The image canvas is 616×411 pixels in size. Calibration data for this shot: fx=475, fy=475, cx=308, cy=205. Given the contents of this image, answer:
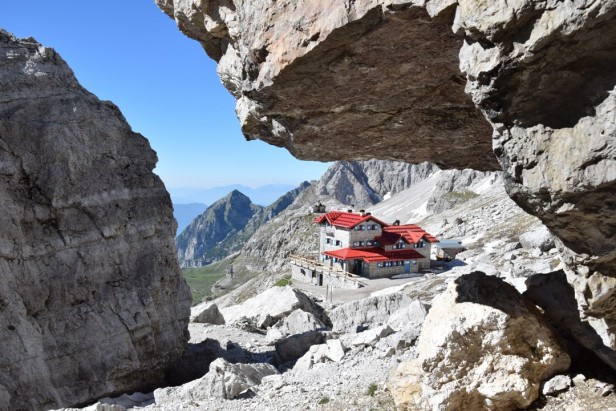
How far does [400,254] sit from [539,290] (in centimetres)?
5488

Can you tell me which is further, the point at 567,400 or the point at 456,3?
the point at 567,400

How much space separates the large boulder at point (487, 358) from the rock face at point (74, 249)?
1881 centimetres

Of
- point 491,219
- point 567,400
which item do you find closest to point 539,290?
point 567,400

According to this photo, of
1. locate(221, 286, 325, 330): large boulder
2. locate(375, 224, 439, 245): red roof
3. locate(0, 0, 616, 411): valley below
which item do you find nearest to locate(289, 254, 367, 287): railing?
locate(375, 224, 439, 245): red roof

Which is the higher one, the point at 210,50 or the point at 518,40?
the point at 210,50

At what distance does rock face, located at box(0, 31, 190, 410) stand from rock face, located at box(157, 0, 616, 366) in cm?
1382

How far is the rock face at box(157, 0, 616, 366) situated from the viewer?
8719 mm

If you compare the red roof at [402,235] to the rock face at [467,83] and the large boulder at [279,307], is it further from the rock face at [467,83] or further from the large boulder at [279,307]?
the rock face at [467,83]

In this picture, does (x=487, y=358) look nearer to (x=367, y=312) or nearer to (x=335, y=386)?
(x=335, y=386)

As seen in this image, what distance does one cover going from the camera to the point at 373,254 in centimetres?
6831

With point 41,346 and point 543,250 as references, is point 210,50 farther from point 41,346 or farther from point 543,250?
point 543,250

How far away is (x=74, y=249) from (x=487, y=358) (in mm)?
21827

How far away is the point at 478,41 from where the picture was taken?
9430 millimetres

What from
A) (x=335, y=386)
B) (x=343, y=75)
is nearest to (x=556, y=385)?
(x=335, y=386)
